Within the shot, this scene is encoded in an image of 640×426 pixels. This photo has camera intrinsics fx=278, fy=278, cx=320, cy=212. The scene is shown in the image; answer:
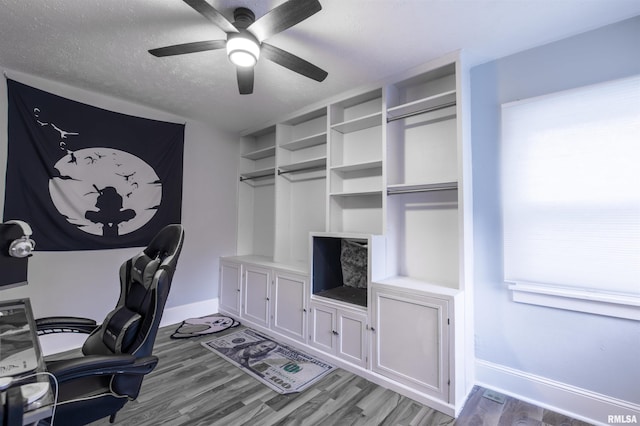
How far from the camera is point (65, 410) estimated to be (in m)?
1.10

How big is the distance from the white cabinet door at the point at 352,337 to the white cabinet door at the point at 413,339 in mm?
109

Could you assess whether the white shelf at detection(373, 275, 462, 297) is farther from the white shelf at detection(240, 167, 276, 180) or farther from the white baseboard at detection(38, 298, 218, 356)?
the white baseboard at detection(38, 298, 218, 356)

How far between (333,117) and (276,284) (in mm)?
1911

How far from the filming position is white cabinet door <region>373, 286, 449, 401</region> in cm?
193

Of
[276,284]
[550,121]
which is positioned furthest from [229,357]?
[550,121]

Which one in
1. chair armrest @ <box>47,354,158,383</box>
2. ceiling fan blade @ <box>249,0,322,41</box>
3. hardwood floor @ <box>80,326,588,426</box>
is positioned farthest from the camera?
hardwood floor @ <box>80,326,588,426</box>

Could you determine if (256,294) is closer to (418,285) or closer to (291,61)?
(418,285)

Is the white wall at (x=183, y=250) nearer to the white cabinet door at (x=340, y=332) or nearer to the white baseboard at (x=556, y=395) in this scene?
the white cabinet door at (x=340, y=332)

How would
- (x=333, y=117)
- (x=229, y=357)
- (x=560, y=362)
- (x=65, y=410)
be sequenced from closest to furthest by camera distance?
1. (x=65, y=410)
2. (x=560, y=362)
3. (x=229, y=357)
4. (x=333, y=117)

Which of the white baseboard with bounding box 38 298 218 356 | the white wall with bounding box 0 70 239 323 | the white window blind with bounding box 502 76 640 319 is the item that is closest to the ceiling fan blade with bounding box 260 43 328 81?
the white window blind with bounding box 502 76 640 319

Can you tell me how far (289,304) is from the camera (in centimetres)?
290

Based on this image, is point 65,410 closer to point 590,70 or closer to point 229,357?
point 229,357

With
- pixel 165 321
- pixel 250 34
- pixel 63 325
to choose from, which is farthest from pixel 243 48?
pixel 165 321

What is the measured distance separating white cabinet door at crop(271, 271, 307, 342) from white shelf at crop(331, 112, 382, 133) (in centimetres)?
160
